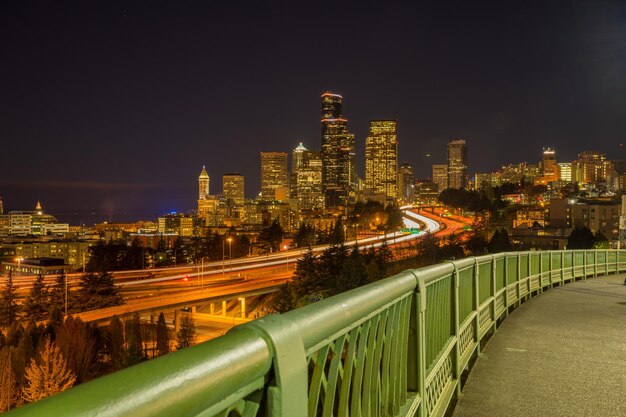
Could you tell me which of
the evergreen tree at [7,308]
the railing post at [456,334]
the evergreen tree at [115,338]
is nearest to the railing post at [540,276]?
the railing post at [456,334]

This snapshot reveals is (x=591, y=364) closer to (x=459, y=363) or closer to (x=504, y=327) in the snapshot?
(x=459, y=363)

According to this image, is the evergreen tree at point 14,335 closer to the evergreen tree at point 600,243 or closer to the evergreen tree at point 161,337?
the evergreen tree at point 161,337

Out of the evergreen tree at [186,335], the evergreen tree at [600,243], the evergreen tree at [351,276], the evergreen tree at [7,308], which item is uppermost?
the evergreen tree at [600,243]

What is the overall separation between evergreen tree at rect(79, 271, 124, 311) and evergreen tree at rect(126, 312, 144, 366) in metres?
6.97

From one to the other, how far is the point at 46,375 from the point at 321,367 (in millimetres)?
45787

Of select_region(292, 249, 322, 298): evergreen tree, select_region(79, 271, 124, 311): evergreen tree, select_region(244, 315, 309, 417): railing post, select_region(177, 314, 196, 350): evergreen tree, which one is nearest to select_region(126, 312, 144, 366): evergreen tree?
select_region(177, 314, 196, 350): evergreen tree

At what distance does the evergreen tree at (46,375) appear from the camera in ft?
136

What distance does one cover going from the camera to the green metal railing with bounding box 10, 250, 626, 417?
1.24 m

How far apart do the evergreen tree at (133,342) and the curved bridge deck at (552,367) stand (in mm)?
35630

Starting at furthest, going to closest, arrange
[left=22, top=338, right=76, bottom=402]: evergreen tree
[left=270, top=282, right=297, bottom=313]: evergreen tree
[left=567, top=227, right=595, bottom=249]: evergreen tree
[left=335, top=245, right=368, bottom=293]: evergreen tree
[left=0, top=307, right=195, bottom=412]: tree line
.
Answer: [left=567, top=227, right=595, bottom=249]: evergreen tree, [left=335, top=245, right=368, bottom=293]: evergreen tree, [left=270, top=282, right=297, bottom=313]: evergreen tree, [left=0, top=307, right=195, bottom=412]: tree line, [left=22, top=338, right=76, bottom=402]: evergreen tree

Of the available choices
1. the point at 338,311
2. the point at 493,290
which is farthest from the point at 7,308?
the point at 338,311

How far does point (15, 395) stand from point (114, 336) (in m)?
8.90

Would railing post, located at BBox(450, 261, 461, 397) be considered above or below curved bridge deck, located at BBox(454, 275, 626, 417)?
above

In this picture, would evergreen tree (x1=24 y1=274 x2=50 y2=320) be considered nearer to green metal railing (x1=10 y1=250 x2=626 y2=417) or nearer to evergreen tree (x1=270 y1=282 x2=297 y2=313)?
evergreen tree (x1=270 y1=282 x2=297 y2=313)
